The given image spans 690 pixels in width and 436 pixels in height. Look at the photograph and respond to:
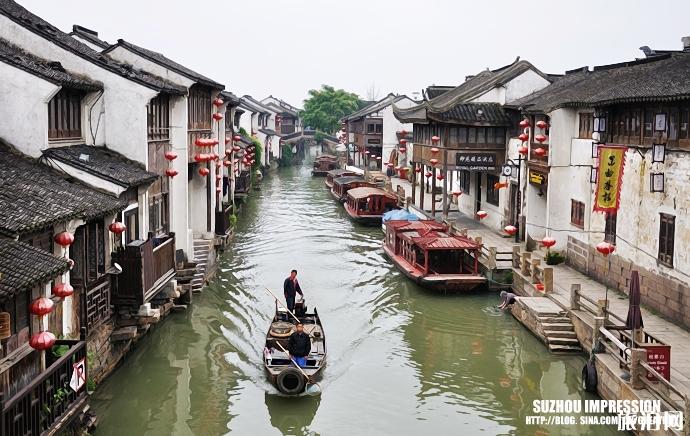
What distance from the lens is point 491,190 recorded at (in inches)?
1481

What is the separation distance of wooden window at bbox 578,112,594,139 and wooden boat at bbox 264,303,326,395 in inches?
443

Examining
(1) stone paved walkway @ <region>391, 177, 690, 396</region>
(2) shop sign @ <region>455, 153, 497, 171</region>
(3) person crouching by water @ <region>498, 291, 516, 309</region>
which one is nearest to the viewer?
(1) stone paved walkway @ <region>391, 177, 690, 396</region>

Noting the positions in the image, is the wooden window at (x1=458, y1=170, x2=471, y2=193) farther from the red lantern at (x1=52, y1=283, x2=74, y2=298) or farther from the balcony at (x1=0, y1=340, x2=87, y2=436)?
the balcony at (x1=0, y1=340, x2=87, y2=436)

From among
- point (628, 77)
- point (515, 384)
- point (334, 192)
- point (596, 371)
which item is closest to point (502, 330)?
point (515, 384)

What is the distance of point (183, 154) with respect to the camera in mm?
26453

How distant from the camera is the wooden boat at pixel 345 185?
2082 inches

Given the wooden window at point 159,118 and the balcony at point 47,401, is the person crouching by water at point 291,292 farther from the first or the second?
the balcony at point 47,401

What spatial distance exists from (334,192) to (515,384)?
3894cm

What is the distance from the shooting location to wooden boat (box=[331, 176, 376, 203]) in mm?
52875

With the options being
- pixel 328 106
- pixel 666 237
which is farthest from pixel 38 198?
pixel 328 106

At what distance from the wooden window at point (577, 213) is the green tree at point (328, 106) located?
76.7 metres

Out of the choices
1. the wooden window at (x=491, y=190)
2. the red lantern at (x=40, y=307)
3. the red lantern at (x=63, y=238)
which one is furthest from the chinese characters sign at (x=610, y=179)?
the wooden window at (x=491, y=190)

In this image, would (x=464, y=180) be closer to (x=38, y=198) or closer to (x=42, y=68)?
(x=42, y=68)

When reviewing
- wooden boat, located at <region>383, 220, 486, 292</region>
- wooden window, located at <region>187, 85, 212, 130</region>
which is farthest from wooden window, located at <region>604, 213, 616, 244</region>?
wooden window, located at <region>187, 85, 212, 130</region>
